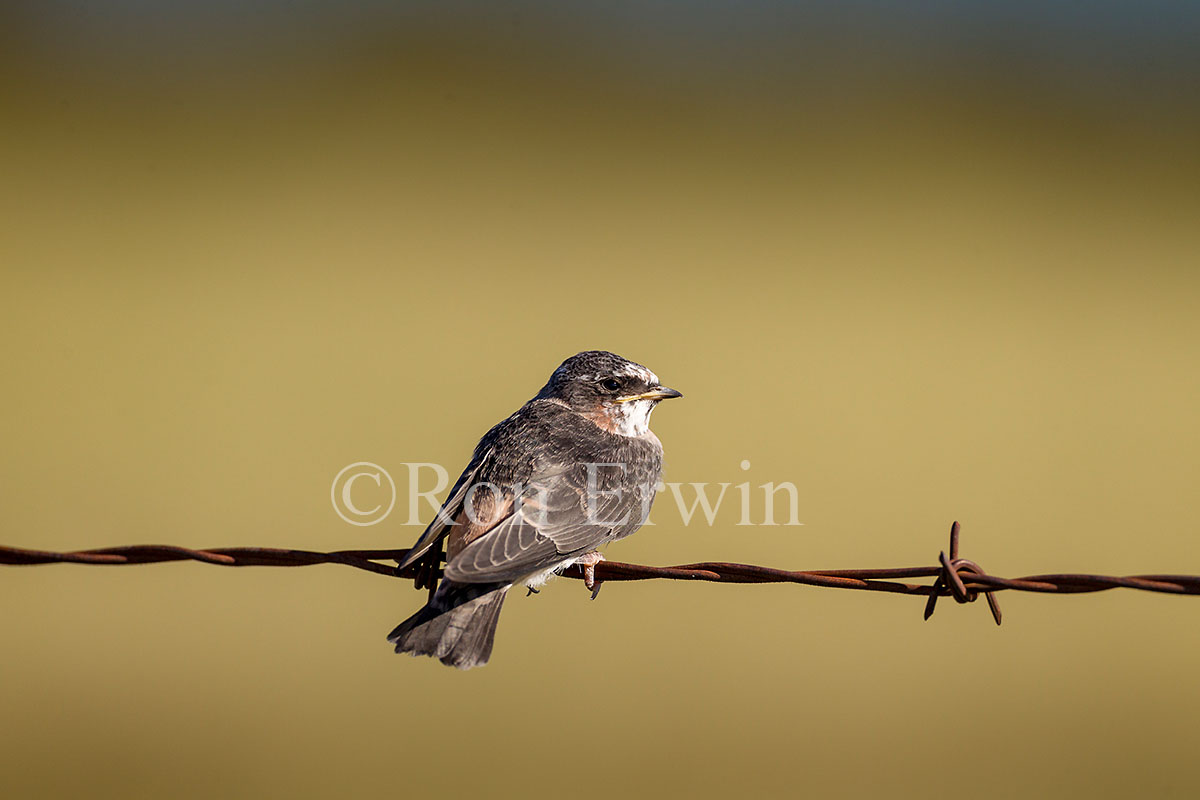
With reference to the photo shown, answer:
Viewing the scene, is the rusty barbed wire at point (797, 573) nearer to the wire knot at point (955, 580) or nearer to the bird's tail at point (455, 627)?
the wire knot at point (955, 580)

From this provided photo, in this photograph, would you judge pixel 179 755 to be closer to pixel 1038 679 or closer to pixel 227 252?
pixel 227 252

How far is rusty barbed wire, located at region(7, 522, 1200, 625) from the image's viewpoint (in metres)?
2.80

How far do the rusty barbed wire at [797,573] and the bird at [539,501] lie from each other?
0.22 m

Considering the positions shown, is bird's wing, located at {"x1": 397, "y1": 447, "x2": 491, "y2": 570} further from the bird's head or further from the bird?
the bird's head

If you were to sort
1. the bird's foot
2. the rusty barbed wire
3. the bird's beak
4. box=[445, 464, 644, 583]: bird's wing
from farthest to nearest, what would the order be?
1. the bird's beak
2. the bird's foot
3. box=[445, 464, 644, 583]: bird's wing
4. the rusty barbed wire

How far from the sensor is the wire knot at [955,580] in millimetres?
2859

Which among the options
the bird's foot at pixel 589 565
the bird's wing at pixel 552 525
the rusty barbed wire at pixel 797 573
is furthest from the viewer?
the bird's foot at pixel 589 565

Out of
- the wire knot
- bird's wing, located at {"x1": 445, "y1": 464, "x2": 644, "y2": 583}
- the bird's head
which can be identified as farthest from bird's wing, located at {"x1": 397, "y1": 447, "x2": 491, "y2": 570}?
the wire knot

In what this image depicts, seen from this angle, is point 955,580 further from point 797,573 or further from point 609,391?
point 609,391

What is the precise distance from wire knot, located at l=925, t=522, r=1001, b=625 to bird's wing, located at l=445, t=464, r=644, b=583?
129cm

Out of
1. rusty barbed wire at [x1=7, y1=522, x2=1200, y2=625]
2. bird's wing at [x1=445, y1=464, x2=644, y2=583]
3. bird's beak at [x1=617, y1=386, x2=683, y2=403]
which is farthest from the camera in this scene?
bird's beak at [x1=617, y1=386, x2=683, y2=403]

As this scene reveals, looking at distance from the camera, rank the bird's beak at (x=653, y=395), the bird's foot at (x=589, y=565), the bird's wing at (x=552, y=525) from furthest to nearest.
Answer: the bird's beak at (x=653, y=395)
the bird's foot at (x=589, y=565)
the bird's wing at (x=552, y=525)

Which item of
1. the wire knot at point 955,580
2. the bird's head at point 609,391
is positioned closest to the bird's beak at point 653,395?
the bird's head at point 609,391

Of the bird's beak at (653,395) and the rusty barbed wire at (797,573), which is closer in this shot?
the rusty barbed wire at (797,573)
